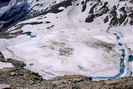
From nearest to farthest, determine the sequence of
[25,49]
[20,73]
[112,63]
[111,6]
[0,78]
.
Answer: [0,78], [20,73], [112,63], [25,49], [111,6]

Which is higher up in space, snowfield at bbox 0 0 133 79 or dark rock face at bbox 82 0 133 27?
dark rock face at bbox 82 0 133 27

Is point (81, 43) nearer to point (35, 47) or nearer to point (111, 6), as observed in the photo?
point (35, 47)

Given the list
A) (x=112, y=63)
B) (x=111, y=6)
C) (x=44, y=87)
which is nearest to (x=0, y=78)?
(x=44, y=87)

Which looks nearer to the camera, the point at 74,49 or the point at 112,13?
the point at 74,49

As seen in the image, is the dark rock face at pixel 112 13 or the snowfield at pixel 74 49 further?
the dark rock face at pixel 112 13

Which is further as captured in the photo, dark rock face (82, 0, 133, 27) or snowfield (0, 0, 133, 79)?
dark rock face (82, 0, 133, 27)

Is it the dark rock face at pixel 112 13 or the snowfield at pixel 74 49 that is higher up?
the dark rock face at pixel 112 13

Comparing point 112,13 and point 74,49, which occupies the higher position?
point 112,13

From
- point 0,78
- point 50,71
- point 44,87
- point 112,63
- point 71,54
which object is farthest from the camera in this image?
point 71,54
